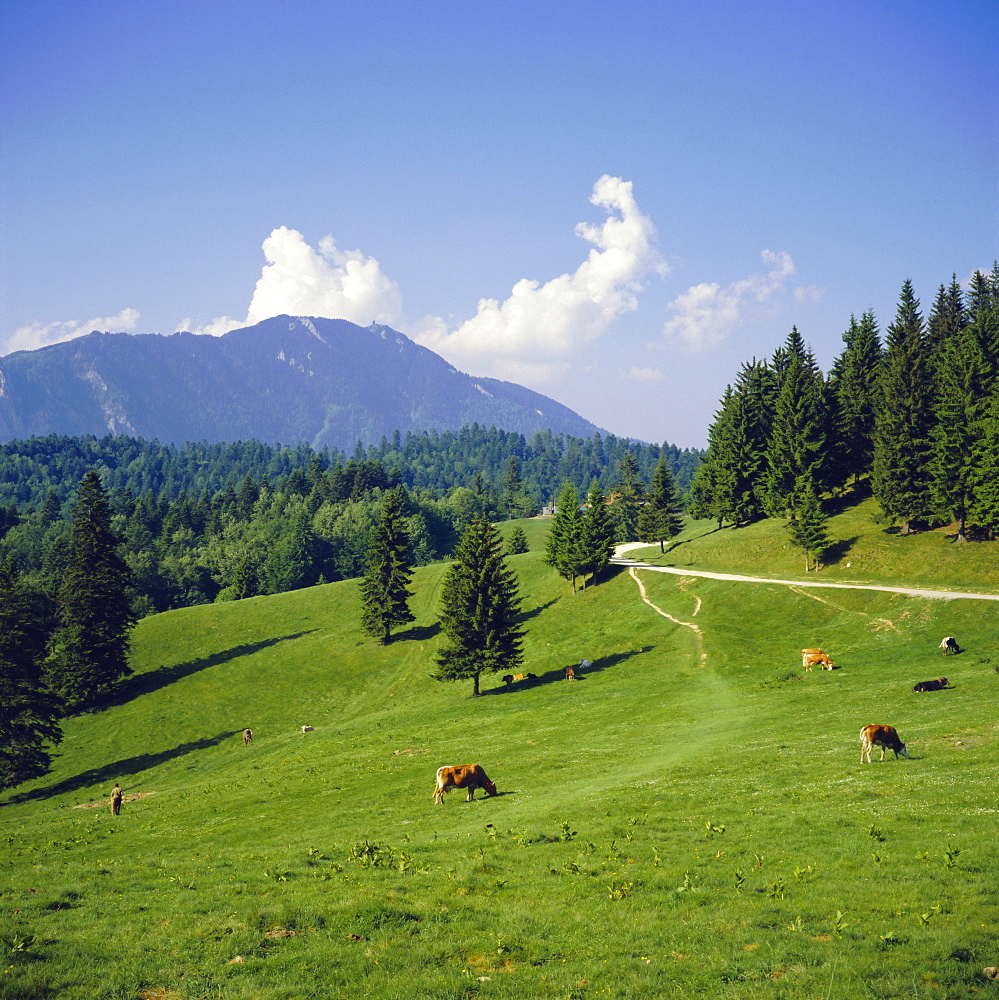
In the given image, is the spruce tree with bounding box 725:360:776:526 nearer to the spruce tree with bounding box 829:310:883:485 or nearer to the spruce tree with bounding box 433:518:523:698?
the spruce tree with bounding box 829:310:883:485

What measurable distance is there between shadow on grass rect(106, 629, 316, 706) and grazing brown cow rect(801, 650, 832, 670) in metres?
61.5

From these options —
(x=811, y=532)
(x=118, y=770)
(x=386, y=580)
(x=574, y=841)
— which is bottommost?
(x=118, y=770)

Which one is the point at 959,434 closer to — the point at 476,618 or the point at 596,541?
the point at 596,541

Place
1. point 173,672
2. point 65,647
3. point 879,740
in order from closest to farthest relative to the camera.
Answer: point 879,740 < point 65,647 < point 173,672

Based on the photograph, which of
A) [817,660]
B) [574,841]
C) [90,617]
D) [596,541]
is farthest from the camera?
[596,541]

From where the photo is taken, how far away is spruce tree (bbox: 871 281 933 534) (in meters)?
78.2

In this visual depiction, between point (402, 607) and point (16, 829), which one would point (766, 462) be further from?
point (16, 829)

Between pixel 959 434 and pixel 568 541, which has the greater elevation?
pixel 959 434

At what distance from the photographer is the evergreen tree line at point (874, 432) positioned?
7319cm

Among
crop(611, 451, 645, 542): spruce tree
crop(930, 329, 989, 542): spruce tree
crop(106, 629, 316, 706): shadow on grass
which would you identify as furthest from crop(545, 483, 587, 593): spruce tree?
crop(611, 451, 645, 542): spruce tree

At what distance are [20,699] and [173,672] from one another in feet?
80.8

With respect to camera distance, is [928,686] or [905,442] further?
[905,442]

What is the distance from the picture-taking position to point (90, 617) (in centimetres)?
7312

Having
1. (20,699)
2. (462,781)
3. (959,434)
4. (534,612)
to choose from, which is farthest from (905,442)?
(20,699)
